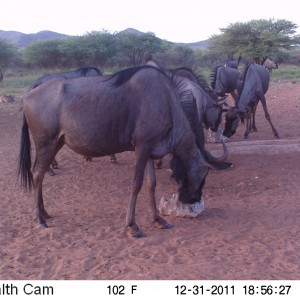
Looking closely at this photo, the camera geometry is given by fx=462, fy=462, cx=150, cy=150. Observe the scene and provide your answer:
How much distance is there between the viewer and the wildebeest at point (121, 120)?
526 cm

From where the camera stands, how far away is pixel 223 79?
511 inches

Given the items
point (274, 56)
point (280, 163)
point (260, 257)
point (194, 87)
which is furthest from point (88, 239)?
point (274, 56)

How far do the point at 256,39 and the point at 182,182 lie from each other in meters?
33.3

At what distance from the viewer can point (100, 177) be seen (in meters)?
8.01

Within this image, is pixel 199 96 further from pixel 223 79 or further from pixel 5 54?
pixel 5 54

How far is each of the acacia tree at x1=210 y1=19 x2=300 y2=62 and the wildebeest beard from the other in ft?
99.5

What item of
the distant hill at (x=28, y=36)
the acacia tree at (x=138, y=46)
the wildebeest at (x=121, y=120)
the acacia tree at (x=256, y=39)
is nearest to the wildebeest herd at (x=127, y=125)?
the wildebeest at (x=121, y=120)

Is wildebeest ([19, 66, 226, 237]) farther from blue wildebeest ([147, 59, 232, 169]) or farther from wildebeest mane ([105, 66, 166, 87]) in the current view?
blue wildebeest ([147, 59, 232, 169])

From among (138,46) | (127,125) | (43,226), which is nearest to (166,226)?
(127,125)

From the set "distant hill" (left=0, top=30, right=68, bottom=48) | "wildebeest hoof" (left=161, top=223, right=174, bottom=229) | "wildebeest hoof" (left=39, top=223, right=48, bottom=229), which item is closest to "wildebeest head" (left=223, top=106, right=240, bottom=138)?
"wildebeest hoof" (left=161, top=223, right=174, bottom=229)

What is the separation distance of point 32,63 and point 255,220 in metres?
35.6

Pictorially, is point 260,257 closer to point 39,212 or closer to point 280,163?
point 39,212

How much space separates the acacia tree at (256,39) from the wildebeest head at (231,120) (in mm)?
25004

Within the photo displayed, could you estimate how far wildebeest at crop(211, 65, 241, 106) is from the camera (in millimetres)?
12625
